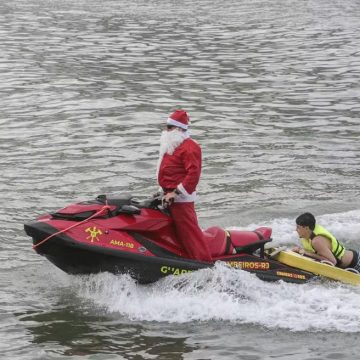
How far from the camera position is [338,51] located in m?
31.3

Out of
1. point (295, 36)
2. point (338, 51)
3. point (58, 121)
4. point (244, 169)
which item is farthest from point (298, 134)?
point (295, 36)

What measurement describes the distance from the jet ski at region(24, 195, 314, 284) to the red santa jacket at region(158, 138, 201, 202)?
0.32 meters

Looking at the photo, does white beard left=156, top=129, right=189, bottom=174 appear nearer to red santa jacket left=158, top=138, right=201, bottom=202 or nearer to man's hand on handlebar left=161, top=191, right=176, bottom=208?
red santa jacket left=158, top=138, right=201, bottom=202

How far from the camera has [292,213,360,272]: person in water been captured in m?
10.9

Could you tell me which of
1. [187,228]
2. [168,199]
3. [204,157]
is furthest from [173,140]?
[204,157]

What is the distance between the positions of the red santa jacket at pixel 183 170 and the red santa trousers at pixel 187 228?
0.12 metres

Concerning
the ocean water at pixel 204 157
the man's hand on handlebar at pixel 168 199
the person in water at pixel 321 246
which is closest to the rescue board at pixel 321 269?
the ocean water at pixel 204 157

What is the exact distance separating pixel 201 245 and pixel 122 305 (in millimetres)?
1181

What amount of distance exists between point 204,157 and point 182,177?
7754 mm

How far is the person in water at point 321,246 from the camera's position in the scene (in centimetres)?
1088

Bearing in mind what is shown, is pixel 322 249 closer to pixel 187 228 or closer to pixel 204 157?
pixel 187 228

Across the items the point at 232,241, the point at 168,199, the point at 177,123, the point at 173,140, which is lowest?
the point at 232,241

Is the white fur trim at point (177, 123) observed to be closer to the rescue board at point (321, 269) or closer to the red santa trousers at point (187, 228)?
the red santa trousers at point (187, 228)

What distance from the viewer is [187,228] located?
10.0m
